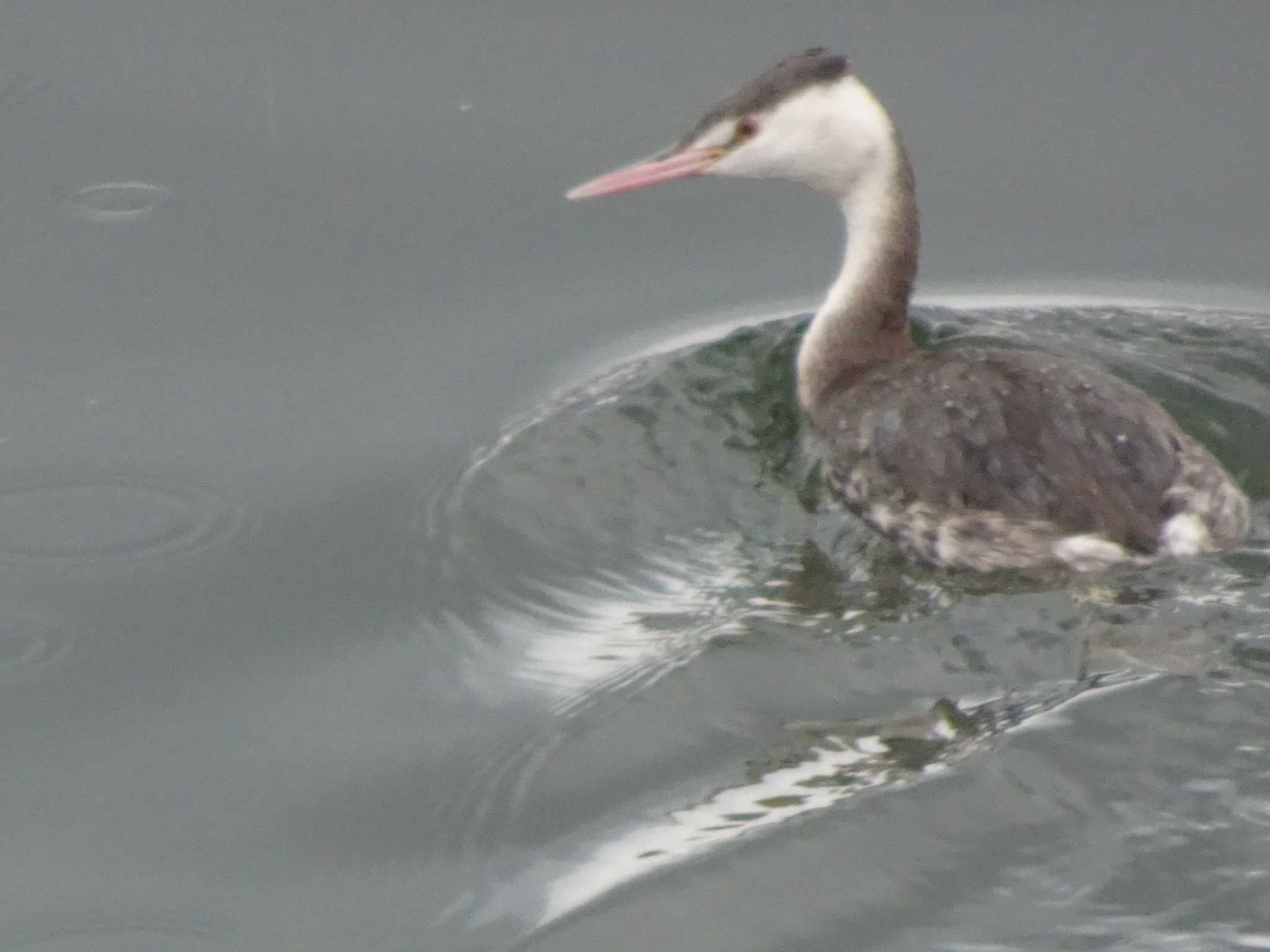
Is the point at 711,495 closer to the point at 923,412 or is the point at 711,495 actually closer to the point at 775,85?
the point at 923,412

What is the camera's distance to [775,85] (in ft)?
22.9

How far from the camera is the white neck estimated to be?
7207 millimetres

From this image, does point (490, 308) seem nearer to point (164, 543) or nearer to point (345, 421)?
point (345, 421)

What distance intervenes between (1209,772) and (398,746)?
1.93 m

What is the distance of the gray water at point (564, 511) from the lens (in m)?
5.29

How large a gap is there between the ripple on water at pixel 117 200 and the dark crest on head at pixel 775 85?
195 cm

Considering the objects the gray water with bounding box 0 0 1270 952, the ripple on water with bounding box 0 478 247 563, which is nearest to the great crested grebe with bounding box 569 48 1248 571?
the gray water with bounding box 0 0 1270 952

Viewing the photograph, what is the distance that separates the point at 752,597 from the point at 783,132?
155 centimetres

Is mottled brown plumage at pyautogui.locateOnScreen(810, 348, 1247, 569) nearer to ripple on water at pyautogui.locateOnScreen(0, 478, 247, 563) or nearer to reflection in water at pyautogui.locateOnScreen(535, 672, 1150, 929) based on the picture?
reflection in water at pyautogui.locateOnScreen(535, 672, 1150, 929)

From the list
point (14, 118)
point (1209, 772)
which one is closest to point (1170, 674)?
point (1209, 772)

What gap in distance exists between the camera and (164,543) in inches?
259

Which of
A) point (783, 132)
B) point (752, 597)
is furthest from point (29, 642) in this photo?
point (783, 132)

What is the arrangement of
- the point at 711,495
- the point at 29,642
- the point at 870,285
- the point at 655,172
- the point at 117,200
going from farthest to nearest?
the point at 117,200 → the point at 870,285 → the point at 655,172 → the point at 711,495 → the point at 29,642

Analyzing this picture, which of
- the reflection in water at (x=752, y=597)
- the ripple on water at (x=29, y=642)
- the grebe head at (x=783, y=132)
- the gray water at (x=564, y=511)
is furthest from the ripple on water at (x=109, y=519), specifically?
the grebe head at (x=783, y=132)
